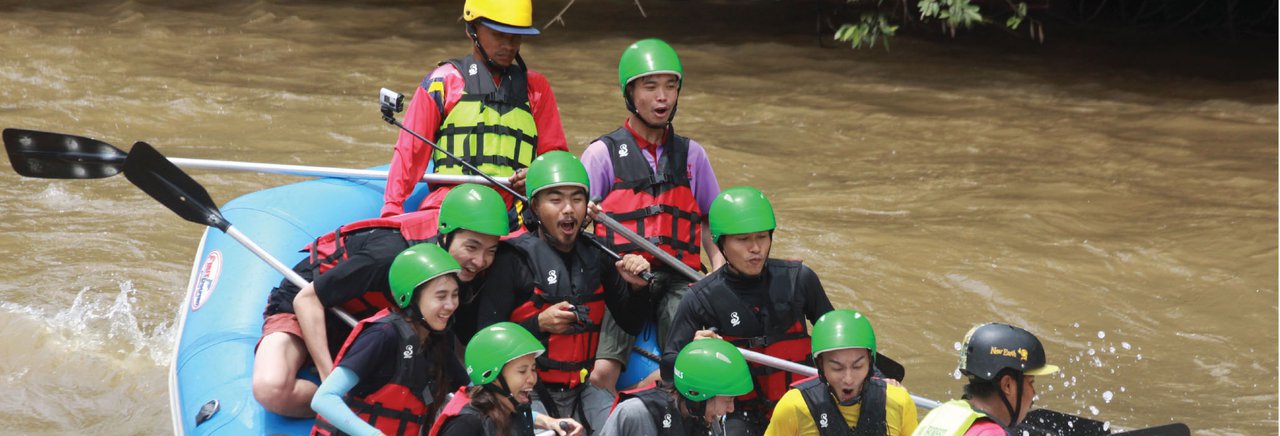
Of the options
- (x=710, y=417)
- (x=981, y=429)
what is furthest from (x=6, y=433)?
(x=981, y=429)

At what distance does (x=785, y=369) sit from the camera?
4.05 m

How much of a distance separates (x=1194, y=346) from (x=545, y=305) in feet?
11.7

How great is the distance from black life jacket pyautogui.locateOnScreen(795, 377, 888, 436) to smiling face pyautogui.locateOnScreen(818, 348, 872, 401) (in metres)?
0.03

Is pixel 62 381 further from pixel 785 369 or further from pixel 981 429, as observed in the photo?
pixel 981 429

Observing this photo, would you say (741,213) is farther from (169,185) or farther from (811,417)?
(169,185)

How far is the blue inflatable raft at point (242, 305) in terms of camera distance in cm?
419

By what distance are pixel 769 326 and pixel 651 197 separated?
2.06ft

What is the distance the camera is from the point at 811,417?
3.70m

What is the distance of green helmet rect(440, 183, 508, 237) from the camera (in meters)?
4.05

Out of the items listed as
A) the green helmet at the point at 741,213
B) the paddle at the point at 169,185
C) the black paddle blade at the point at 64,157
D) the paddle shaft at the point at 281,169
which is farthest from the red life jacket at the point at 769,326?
the black paddle blade at the point at 64,157

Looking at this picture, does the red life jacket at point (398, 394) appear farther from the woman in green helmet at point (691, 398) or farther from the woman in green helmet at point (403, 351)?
the woman in green helmet at point (691, 398)

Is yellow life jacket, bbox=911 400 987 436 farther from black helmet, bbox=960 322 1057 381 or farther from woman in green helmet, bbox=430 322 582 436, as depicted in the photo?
woman in green helmet, bbox=430 322 582 436

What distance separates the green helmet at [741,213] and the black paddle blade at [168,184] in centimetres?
173

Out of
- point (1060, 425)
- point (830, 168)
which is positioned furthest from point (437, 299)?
point (830, 168)
